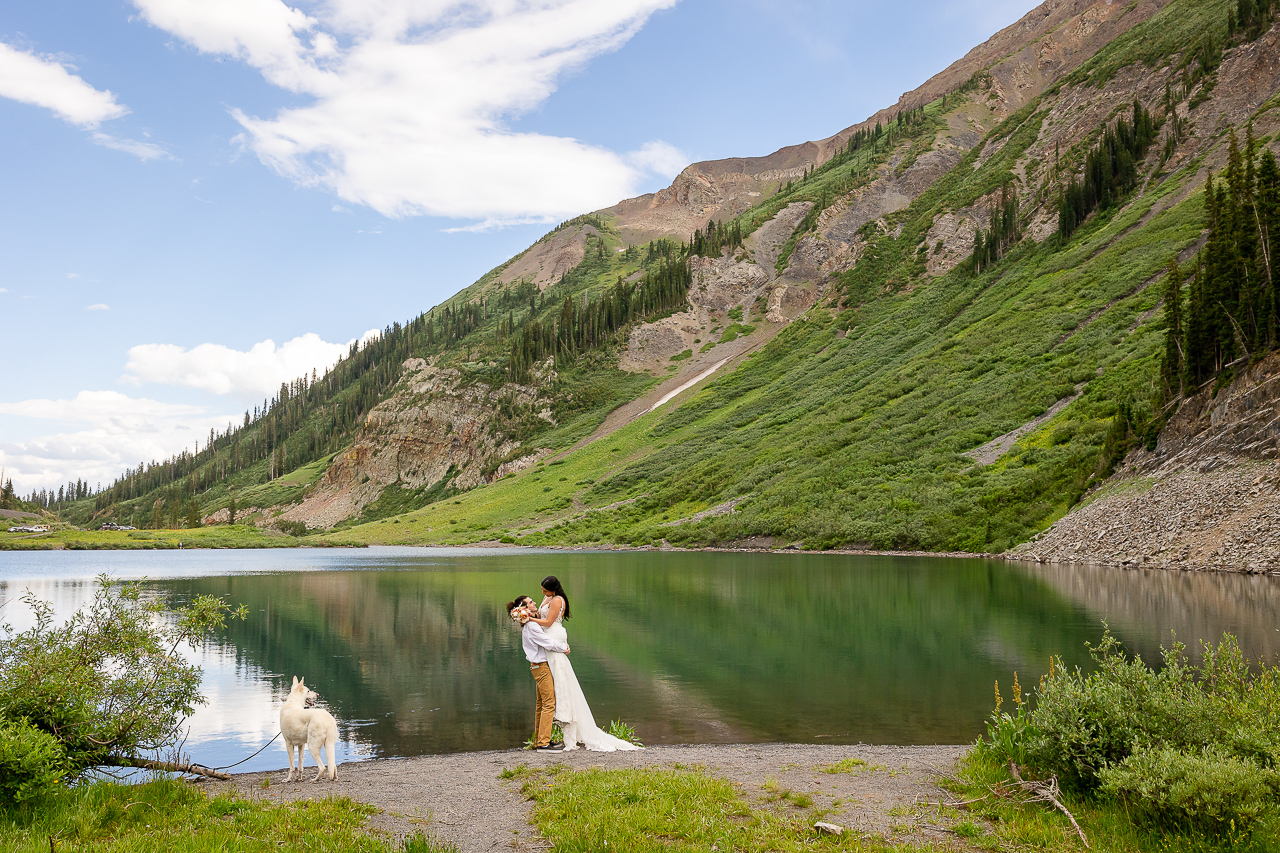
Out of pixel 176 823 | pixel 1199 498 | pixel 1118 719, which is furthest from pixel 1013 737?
pixel 1199 498

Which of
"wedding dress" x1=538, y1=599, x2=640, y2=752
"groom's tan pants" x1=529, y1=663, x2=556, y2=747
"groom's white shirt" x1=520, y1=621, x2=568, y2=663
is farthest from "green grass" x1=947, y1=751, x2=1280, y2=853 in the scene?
"groom's tan pants" x1=529, y1=663, x2=556, y2=747

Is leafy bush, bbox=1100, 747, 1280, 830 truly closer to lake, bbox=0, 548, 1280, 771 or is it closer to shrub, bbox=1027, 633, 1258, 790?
shrub, bbox=1027, 633, 1258, 790

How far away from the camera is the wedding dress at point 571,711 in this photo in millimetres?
13180

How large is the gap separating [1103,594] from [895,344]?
90525 mm

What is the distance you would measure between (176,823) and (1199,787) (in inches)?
426

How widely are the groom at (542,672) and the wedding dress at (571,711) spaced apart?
0.38 feet

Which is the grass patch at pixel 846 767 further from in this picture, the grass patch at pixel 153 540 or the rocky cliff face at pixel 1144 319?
the grass patch at pixel 153 540

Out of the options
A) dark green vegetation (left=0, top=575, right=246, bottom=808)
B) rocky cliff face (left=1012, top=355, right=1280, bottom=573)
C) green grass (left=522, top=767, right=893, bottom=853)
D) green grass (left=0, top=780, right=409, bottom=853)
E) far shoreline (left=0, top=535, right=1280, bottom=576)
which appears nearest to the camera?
green grass (left=0, top=780, right=409, bottom=853)

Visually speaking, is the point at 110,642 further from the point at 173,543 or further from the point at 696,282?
the point at 696,282

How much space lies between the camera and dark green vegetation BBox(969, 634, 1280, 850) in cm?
718

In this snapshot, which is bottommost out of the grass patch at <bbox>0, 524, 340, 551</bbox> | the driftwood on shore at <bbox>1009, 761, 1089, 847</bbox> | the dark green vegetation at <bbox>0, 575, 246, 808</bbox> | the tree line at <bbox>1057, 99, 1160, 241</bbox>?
the driftwood on shore at <bbox>1009, 761, 1089, 847</bbox>

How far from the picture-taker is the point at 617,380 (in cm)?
17162

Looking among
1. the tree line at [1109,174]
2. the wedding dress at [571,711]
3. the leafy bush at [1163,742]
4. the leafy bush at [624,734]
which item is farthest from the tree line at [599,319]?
the leafy bush at [1163,742]

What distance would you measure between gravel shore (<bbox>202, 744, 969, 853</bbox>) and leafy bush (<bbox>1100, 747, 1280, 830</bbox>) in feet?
6.34
